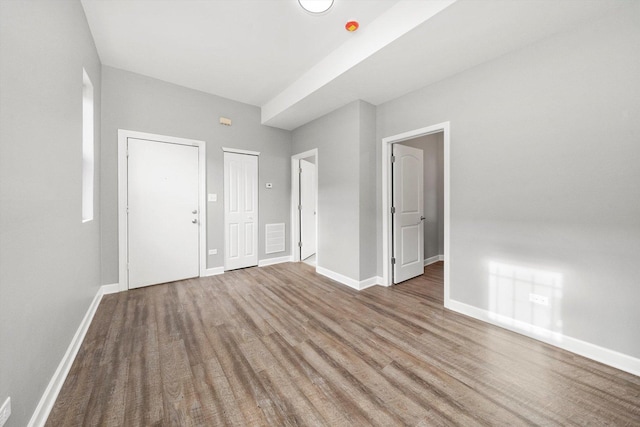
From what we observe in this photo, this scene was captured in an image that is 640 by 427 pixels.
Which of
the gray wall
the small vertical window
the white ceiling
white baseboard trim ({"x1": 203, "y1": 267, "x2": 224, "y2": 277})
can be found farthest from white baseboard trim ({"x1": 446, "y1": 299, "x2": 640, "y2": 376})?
the small vertical window

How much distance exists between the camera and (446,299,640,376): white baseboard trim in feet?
5.48

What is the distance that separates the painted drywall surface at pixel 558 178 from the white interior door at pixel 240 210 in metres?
3.23

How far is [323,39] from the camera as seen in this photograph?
2.49m

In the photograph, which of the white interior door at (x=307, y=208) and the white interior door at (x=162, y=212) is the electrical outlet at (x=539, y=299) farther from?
the white interior door at (x=162, y=212)

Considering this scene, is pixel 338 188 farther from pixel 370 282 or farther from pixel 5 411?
pixel 5 411

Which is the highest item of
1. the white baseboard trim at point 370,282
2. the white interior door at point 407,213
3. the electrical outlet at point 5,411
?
the white interior door at point 407,213

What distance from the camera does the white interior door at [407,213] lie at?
3.41 metres

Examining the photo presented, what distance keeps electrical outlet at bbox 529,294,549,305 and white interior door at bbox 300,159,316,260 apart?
11.8 ft

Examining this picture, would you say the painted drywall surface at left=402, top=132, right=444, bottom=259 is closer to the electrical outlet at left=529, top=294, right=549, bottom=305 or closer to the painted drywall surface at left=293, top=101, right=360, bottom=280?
the painted drywall surface at left=293, top=101, right=360, bottom=280

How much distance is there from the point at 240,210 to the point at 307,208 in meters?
1.42

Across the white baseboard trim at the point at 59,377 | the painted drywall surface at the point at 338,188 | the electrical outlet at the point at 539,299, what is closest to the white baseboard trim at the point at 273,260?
the painted drywall surface at the point at 338,188

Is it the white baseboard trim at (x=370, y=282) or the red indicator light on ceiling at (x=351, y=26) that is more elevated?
the red indicator light on ceiling at (x=351, y=26)

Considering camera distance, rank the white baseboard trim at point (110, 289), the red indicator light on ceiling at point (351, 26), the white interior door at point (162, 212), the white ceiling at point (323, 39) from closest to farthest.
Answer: the white ceiling at point (323, 39) → the red indicator light on ceiling at point (351, 26) → the white baseboard trim at point (110, 289) → the white interior door at point (162, 212)

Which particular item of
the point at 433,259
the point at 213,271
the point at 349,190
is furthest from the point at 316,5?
the point at 433,259
